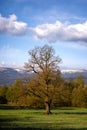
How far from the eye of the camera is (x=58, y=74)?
67438mm

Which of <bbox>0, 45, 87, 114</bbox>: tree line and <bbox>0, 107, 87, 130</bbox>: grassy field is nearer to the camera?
<bbox>0, 107, 87, 130</bbox>: grassy field

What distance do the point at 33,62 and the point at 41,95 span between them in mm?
6941

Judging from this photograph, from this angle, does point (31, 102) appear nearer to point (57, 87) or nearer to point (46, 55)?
point (57, 87)

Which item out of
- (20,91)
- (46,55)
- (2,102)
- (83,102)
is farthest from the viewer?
(2,102)

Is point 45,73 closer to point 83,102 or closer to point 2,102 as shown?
point 83,102

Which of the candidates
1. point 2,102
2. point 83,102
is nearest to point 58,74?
point 83,102

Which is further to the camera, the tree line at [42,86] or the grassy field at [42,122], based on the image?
the tree line at [42,86]

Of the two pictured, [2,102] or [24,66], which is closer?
[24,66]

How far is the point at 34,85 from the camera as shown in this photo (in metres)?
65.9

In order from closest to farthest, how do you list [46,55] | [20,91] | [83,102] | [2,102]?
[20,91] < [46,55] < [83,102] < [2,102]

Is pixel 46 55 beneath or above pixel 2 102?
above

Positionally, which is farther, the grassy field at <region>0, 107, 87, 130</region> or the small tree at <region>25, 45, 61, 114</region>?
the small tree at <region>25, 45, 61, 114</region>

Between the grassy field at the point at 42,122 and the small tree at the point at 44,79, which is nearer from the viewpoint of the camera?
the grassy field at the point at 42,122

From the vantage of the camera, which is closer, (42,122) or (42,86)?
(42,122)
